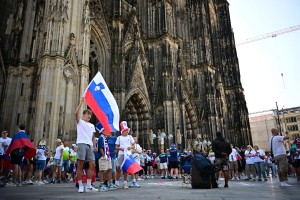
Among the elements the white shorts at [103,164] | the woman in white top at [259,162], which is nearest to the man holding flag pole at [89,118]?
the white shorts at [103,164]

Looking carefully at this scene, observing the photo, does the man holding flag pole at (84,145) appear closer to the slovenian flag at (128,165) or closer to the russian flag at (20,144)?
the slovenian flag at (128,165)

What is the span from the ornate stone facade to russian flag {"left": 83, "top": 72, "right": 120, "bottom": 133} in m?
6.34

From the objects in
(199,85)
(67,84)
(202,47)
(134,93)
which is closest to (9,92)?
(67,84)

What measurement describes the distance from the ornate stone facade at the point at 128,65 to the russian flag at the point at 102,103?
6.34 meters

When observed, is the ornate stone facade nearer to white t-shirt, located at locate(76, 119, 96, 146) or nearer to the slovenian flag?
the slovenian flag

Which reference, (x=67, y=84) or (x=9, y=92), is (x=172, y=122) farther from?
(x=9, y=92)

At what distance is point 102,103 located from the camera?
269 inches

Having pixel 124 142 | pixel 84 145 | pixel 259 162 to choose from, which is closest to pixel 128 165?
pixel 124 142

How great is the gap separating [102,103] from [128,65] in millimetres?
16962

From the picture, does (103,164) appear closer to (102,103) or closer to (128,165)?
(128,165)

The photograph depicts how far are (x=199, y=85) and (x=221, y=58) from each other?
1062 centimetres

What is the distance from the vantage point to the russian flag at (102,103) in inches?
261

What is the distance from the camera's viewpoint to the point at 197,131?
29.7 meters

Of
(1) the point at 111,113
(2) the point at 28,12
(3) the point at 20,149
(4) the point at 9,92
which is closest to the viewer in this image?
(1) the point at 111,113
